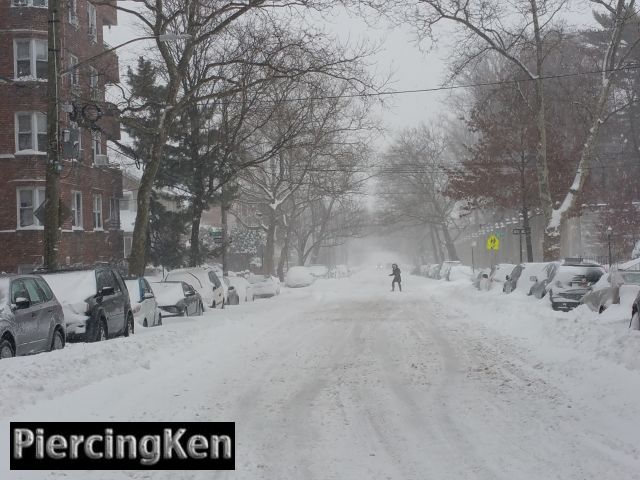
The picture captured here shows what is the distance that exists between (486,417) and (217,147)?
27.0 m

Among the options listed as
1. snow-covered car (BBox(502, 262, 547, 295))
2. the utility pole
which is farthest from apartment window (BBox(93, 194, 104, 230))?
snow-covered car (BBox(502, 262, 547, 295))

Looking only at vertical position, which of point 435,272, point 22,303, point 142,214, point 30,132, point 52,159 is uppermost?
point 30,132

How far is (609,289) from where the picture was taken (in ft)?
60.0

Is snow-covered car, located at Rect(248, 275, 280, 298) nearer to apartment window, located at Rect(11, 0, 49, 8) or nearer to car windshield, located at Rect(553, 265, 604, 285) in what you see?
apartment window, located at Rect(11, 0, 49, 8)

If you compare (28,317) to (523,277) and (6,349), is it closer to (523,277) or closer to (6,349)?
(6,349)

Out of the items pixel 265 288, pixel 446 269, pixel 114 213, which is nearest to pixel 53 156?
pixel 114 213

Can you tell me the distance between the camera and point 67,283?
15.9 meters

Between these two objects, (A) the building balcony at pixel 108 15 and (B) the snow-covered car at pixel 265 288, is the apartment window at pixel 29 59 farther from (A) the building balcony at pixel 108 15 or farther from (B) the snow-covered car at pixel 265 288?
(B) the snow-covered car at pixel 265 288

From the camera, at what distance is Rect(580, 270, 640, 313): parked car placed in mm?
17906

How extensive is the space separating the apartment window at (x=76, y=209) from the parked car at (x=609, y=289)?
2160cm

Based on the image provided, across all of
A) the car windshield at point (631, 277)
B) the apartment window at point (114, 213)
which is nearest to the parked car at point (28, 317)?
the car windshield at point (631, 277)

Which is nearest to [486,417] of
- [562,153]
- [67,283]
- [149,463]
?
[149,463]

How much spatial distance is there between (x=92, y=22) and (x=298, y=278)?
22.5m

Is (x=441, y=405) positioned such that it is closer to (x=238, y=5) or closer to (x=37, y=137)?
(x=238, y=5)
